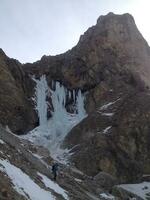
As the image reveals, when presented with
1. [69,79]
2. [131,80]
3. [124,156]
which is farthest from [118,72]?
[124,156]

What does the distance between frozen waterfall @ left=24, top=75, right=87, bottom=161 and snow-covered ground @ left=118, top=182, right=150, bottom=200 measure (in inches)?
417

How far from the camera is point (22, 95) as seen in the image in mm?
81062

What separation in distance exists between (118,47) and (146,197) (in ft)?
147

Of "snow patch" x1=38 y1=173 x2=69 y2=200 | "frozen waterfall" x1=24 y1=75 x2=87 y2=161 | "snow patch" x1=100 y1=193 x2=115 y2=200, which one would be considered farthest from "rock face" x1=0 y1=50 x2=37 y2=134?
"snow patch" x1=38 y1=173 x2=69 y2=200

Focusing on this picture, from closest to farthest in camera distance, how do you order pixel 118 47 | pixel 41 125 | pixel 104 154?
1. pixel 104 154
2. pixel 41 125
3. pixel 118 47

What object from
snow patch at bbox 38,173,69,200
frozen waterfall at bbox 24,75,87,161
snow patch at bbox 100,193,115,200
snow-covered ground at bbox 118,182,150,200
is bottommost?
snow-covered ground at bbox 118,182,150,200

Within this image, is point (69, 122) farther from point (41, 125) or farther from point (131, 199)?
point (131, 199)

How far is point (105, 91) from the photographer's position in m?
85.2

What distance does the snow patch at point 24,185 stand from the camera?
74.1 ft

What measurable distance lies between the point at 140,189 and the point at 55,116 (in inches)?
1146

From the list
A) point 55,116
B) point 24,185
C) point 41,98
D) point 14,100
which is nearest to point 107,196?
point 24,185

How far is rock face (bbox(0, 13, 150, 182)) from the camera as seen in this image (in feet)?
214

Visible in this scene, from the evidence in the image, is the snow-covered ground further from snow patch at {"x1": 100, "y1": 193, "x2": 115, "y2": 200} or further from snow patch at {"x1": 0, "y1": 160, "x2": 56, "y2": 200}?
snow patch at {"x1": 0, "y1": 160, "x2": 56, "y2": 200}

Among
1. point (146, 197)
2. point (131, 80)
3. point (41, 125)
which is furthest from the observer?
point (131, 80)
